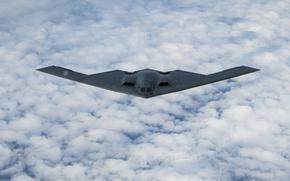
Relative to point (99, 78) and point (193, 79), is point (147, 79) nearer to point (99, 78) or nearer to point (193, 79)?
point (193, 79)

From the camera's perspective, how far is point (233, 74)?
35938 mm

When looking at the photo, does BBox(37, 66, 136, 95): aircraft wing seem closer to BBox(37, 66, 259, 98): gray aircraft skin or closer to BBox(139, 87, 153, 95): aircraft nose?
BBox(37, 66, 259, 98): gray aircraft skin

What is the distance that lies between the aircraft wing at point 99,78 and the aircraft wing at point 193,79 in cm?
295

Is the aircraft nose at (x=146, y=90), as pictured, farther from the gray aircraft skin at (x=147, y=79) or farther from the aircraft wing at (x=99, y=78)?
the aircraft wing at (x=99, y=78)

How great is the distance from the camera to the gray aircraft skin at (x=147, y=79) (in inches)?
1390

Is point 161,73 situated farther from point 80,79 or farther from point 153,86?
point 80,79

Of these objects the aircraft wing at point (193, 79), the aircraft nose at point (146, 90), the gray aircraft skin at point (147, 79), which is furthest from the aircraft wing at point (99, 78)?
the aircraft wing at point (193, 79)

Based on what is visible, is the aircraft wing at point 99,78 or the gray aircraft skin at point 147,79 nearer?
the gray aircraft skin at point 147,79

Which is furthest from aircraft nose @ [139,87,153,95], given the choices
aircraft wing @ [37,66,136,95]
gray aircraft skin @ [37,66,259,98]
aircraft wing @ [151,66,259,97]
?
aircraft wing @ [37,66,136,95]

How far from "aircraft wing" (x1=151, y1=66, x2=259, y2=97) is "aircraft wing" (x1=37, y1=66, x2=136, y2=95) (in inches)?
116

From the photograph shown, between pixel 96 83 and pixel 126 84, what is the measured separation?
2.54 meters

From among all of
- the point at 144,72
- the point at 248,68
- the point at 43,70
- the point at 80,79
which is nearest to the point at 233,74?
the point at 248,68

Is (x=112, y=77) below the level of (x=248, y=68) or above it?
below

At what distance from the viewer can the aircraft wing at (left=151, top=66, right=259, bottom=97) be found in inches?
1389
